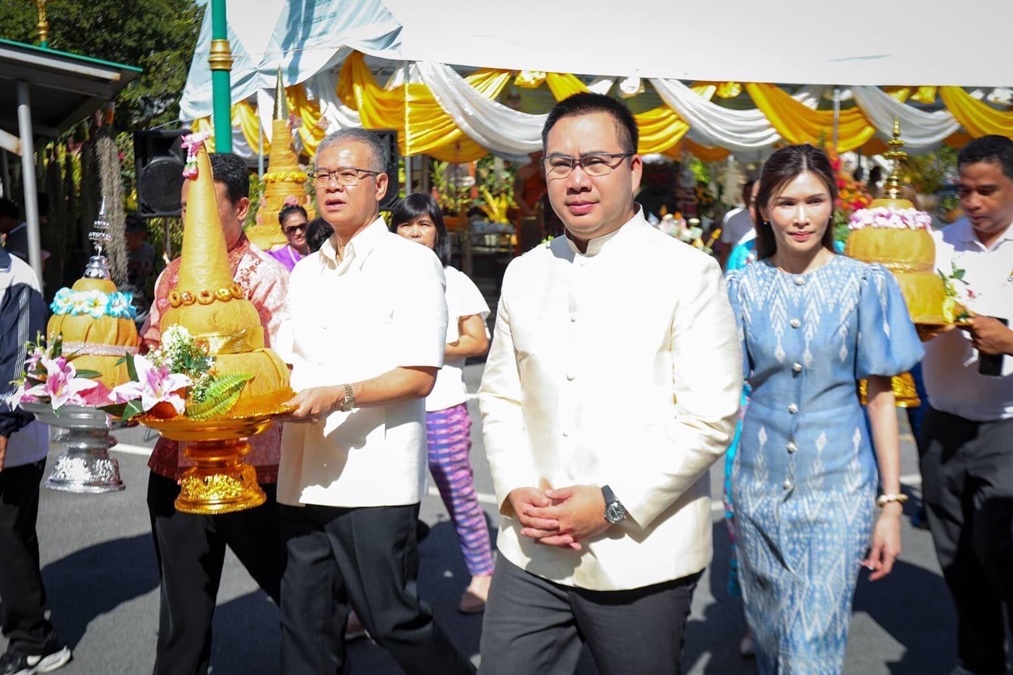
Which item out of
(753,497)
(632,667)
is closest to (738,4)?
(753,497)

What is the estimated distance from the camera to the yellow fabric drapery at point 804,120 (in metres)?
13.0

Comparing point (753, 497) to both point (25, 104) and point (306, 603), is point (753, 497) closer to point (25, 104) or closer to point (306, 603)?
point (306, 603)

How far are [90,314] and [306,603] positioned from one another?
114 cm

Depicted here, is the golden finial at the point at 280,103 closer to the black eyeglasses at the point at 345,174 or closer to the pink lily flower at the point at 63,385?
the black eyeglasses at the point at 345,174

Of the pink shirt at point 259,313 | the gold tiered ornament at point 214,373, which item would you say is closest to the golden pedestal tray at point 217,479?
the gold tiered ornament at point 214,373

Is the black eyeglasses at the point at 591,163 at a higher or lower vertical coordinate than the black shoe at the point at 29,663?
higher

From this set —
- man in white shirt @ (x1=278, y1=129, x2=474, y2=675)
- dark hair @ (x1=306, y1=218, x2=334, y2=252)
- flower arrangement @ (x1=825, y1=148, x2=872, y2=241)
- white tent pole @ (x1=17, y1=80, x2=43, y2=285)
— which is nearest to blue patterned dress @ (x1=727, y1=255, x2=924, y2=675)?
flower arrangement @ (x1=825, y1=148, x2=872, y2=241)

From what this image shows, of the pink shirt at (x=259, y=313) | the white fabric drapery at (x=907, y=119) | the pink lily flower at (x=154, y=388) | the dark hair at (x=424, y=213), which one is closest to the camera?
the pink lily flower at (x=154, y=388)

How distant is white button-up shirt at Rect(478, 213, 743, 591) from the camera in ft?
7.82

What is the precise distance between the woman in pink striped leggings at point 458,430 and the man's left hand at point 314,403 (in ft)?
6.29

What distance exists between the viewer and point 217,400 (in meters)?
2.71

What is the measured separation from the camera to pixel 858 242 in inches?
150

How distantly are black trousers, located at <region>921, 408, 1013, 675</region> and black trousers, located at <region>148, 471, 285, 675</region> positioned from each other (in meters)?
2.53

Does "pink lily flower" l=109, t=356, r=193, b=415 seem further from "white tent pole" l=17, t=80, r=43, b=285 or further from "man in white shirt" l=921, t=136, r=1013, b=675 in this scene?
"white tent pole" l=17, t=80, r=43, b=285
